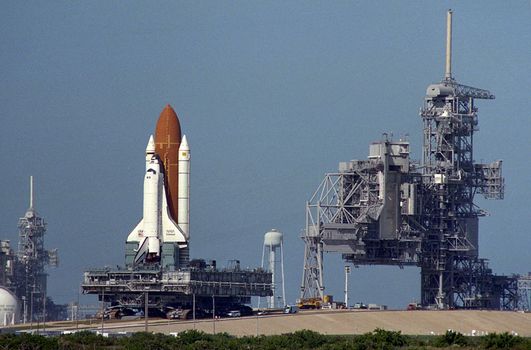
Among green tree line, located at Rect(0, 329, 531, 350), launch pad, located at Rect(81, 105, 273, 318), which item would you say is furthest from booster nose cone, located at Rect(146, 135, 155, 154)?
green tree line, located at Rect(0, 329, 531, 350)

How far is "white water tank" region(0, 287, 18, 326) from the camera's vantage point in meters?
153

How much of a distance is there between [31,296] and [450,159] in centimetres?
5279

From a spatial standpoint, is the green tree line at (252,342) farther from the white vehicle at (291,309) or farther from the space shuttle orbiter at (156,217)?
the white vehicle at (291,309)

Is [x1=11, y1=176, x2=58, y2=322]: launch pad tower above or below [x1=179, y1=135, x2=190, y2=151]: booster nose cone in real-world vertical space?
below

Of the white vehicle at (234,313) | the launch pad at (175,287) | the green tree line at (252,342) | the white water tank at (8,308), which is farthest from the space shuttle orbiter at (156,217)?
the green tree line at (252,342)

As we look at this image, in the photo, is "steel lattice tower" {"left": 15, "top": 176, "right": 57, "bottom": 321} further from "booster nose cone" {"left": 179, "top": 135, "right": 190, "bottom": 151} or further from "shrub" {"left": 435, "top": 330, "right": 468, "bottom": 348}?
"shrub" {"left": 435, "top": 330, "right": 468, "bottom": 348}

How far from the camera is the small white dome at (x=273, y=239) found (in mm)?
165875

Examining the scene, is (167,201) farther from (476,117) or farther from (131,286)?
(476,117)

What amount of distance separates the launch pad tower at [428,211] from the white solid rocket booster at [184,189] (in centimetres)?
1311

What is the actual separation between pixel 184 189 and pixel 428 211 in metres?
24.6

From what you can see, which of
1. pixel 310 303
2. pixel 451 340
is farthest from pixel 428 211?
pixel 451 340

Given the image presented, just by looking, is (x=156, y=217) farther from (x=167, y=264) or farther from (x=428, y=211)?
(x=428, y=211)

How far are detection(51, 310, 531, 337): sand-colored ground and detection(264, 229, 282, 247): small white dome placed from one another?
24.1m

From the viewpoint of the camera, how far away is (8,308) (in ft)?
506
